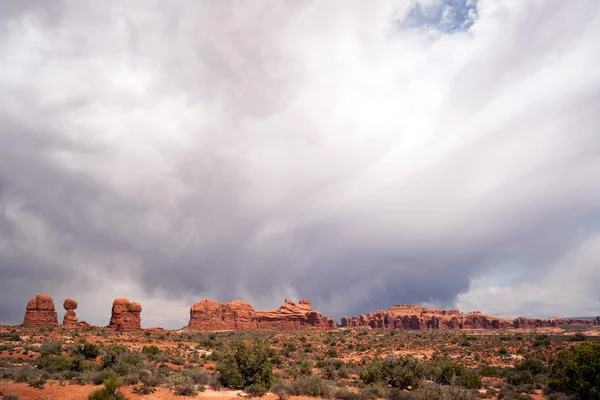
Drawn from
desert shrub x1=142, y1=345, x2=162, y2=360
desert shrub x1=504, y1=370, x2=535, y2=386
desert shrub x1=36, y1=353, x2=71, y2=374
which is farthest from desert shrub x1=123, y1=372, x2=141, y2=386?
desert shrub x1=504, y1=370, x2=535, y2=386

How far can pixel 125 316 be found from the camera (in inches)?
2926

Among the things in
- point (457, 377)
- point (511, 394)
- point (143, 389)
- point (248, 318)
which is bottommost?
point (511, 394)

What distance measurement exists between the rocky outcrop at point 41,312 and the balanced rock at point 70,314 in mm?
2184

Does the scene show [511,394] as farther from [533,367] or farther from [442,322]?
[442,322]

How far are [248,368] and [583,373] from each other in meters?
20.0

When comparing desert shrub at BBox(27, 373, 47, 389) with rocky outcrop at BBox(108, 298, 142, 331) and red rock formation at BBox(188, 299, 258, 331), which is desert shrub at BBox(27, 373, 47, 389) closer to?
rocky outcrop at BBox(108, 298, 142, 331)

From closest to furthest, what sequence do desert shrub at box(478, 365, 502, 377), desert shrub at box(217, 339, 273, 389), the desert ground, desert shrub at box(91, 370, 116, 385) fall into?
the desert ground, desert shrub at box(91, 370, 116, 385), desert shrub at box(217, 339, 273, 389), desert shrub at box(478, 365, 502, 377)

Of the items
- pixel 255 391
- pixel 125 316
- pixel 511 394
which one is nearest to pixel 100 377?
pixel 255 391

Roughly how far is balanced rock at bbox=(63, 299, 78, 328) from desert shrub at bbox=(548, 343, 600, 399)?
8351cm

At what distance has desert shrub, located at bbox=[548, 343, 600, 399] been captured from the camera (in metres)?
19.4

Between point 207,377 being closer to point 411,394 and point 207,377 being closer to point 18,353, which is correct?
point 411,394

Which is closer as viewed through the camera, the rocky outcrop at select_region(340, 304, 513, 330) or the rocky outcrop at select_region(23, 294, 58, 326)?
the rocky outcrop at select_region(23, 294, 58, 326)

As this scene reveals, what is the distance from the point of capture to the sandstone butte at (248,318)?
9981cm

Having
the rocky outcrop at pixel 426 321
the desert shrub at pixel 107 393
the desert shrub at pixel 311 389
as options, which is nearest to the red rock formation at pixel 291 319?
the rocky outcrop at pixel 426 321
